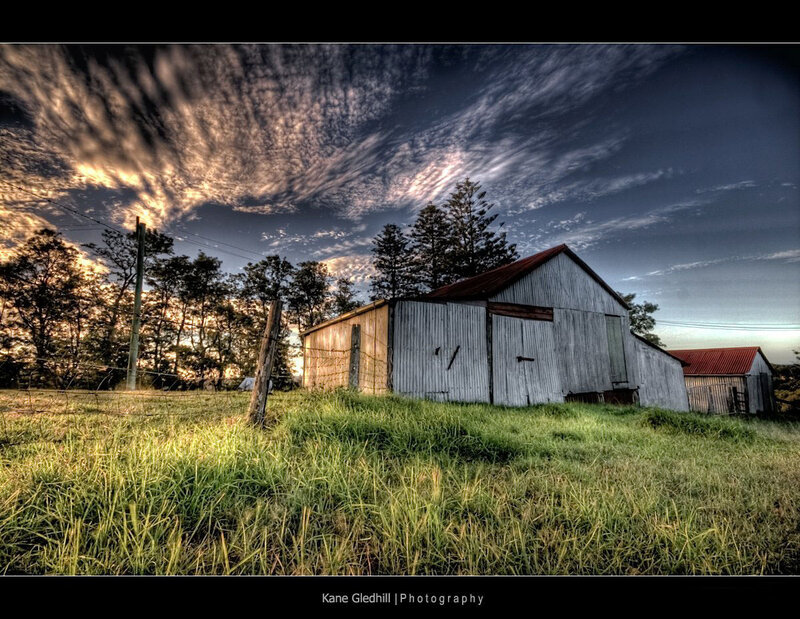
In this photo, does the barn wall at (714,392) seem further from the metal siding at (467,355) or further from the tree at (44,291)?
the tree at (44,291)

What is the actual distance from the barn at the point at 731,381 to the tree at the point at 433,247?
53.2 ft

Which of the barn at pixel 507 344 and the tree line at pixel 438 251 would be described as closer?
the barn at pixel 507 344

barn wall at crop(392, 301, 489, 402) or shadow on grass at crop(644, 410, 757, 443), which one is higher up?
barn wall at crop(392, 301, 489, 402)

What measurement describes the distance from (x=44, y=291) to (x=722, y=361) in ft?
107

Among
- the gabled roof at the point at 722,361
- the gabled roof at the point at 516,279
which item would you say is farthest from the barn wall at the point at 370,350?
the gabled roof at the point at 722,361

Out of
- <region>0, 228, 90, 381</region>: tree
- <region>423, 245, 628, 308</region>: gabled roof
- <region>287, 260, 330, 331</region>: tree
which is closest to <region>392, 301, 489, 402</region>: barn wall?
<region>423, 245, 628, 308</region>: gabled roof

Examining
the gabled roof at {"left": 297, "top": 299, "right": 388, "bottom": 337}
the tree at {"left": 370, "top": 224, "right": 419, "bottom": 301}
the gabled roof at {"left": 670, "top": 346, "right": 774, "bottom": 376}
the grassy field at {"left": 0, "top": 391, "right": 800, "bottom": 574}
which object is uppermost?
the tree at {"left": 370, "top": 224, "right": 419, "bottom": 301}

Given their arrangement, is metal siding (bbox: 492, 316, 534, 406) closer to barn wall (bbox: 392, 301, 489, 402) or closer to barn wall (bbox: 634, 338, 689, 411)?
barn wall (bbox: 392, 301, 489, 402)

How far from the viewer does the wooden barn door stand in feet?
31.9

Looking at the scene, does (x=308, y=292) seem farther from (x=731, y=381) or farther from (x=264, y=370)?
(x=731, y=381)

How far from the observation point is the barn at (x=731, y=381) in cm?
1966

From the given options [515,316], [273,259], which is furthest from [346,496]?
[273,259]

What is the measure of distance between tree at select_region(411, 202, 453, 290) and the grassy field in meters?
17.0
